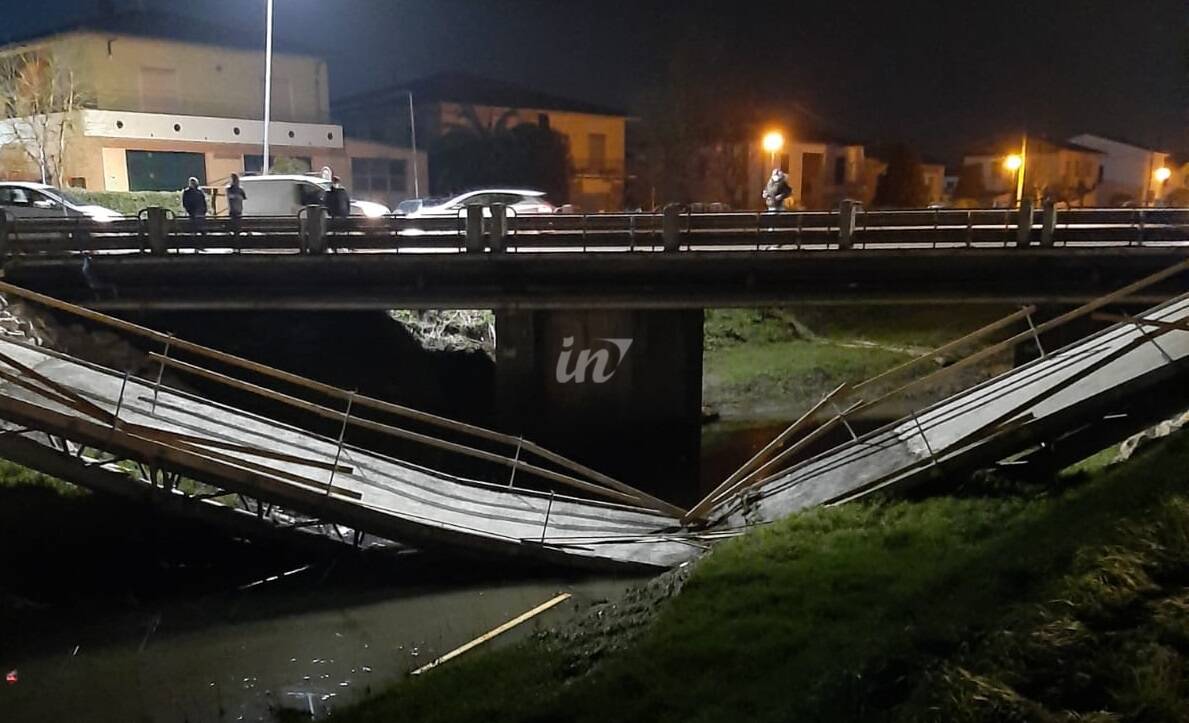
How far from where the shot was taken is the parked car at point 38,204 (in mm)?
22375

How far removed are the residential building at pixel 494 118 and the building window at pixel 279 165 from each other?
7.26m

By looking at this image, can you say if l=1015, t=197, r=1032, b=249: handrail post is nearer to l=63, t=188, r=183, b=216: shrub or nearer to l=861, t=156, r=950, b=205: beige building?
l=63, t=188, r=183, b=216: shrub

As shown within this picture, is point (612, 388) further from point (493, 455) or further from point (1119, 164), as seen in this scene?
point (1119, 164)

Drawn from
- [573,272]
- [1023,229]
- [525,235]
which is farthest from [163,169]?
[1023,229]

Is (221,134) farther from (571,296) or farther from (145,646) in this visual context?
(145,646)

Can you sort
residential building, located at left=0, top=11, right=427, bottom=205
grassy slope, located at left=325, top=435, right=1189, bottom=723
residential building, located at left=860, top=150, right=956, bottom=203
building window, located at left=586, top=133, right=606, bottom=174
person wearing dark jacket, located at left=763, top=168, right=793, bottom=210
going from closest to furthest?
grassy slope, located at left=325, top=435, right=1189, bottom=723 → person wearing dark jacket, located at left=763, top=168, right=793, bottom=210 → residential building, located at left=0, top=11, right=427, bottom=205 → building window, located at left=586, top=133, right=606, bottom=174 → residential building, located at left=860, top=150, right=956, bottom=203

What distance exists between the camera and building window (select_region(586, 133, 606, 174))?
4950 cm

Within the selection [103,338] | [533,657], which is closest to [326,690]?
[533,657]

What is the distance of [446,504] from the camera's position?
12.3m

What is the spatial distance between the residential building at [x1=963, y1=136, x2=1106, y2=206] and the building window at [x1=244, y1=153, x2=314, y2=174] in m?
45.8

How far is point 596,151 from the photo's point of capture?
1977 inches

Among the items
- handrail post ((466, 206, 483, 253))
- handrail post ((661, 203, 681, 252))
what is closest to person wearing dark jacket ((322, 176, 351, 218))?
handrail post ((466, 206, 483, 253))

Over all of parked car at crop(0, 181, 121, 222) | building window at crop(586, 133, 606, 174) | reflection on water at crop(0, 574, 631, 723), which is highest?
building window at crop(586, 133, 606, 174)

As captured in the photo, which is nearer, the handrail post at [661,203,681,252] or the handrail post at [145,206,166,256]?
the handrail post at [661,203,681,252]
